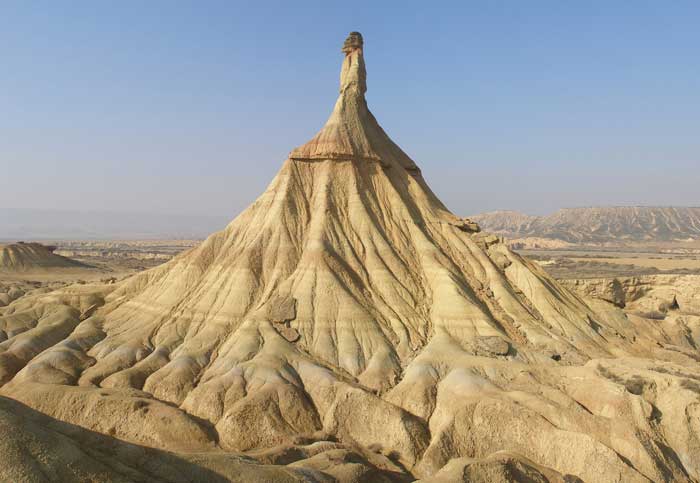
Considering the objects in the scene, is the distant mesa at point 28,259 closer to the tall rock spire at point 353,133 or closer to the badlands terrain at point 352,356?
the badlands terrain at point 352,356

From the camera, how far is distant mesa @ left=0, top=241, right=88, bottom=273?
117m

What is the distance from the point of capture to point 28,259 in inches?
4818

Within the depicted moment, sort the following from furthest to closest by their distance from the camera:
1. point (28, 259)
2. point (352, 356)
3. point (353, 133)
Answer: point (28, 259)
point (353, 133)
point (352, 356)

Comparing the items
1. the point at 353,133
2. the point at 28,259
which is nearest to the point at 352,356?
the point at 353,133

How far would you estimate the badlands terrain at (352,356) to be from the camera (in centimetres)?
2328

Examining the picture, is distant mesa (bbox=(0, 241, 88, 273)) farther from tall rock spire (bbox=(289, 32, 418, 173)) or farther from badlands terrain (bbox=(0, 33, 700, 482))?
tall rock spire (bbox=(289, 32, 418, 173))

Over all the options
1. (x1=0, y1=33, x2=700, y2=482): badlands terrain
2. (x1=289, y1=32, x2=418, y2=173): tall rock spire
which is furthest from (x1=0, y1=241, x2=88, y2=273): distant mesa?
(x1=289, y1=32, x2=418, y2=173): tall rock spire

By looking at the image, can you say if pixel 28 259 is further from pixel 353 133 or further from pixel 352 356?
pixel 352 356

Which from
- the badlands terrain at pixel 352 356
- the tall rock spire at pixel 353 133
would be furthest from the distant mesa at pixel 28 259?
the tall rock spire at pixel 353 133

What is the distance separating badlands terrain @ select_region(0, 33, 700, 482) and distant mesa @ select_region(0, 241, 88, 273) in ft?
262

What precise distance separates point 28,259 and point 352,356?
118546 millimetres

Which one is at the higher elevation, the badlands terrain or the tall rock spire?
the tall rock spire

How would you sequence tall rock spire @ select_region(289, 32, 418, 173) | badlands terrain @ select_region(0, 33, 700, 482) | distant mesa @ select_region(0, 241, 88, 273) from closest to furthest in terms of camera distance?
badlands terrain @ select_region(0, 33, 700, 482)
tall rock spire @ select_region(289, 32, 418, 173)
distant mesa @ select_region(0, 241, 88, 273)

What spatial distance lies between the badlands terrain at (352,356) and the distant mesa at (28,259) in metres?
79.9
